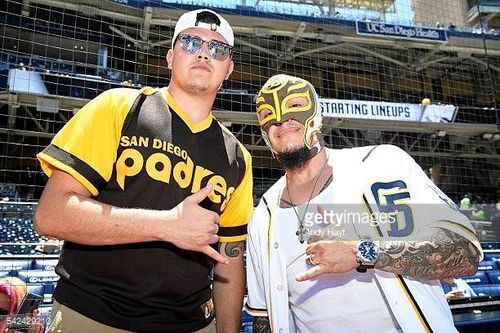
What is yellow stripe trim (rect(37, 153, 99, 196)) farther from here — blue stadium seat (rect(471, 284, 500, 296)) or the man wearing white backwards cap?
blue stadium seat (rect(471, 284, 500, 296))

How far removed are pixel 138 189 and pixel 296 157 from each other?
0.85 m

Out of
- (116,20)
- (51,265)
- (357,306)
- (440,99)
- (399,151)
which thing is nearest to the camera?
(357,306)

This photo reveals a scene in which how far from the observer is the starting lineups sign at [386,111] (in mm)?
14039

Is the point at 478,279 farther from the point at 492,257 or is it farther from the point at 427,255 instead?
the point at 427,255

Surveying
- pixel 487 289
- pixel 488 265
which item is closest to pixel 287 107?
pixel 487 289

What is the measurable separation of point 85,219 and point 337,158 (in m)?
1.29

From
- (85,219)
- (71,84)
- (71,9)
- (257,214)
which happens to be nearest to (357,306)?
(257,214)

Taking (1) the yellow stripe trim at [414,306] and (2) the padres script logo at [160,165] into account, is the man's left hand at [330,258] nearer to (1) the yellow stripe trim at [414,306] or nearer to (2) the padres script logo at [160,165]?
(1) the yellow stripe trim at [414,306]

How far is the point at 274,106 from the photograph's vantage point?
2.10 meters

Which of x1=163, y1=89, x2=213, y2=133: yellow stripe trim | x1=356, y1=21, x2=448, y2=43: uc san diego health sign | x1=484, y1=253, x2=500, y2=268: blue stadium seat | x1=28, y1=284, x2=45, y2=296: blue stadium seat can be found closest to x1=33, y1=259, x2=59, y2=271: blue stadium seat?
x1=28, y1=284, x2=45, y2=296: blue stadium seat

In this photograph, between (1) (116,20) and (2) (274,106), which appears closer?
(2) (274,106)

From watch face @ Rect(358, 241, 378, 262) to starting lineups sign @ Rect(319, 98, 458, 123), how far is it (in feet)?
39.9

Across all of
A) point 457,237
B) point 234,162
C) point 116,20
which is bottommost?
point 457,237

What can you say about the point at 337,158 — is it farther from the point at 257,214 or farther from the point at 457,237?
the point at 457,237
